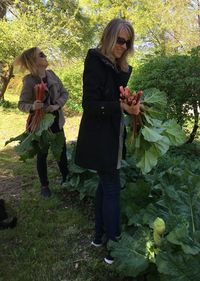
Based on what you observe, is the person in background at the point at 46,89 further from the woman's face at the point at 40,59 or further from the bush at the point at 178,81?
the bush at the point at 178,81

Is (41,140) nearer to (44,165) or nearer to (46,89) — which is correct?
(46,89)

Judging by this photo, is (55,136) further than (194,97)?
No

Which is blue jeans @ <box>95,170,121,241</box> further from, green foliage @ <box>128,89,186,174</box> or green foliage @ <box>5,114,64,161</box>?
green foliage @ <box>5,114,64,161</box>

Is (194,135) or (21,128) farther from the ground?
(194,135)

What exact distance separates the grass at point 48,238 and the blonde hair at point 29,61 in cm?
149

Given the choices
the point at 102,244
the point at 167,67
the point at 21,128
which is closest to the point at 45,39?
the point at 21,128

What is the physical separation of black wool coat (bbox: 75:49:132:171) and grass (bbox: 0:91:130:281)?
88 centimetres

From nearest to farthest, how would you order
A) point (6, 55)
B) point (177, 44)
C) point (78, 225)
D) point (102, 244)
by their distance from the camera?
point (102, 244)
point (78, 225)
point (6, 55)
point (177, 44)

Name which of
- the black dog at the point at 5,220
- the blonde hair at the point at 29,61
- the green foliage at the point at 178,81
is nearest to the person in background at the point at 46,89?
the blonde hair at the point at 29,61

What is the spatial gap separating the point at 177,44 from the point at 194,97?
50.8ft

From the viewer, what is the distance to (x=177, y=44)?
2127cm

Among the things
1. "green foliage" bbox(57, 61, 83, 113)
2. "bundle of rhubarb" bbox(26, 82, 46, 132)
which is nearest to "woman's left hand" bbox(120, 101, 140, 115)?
"bundle of rhubarb" bbox(26, 82, 46, 132)

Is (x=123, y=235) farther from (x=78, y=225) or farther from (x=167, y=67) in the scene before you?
(x=167, y=67)

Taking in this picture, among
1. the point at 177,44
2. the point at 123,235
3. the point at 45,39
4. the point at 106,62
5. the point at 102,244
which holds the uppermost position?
the point at 177,44
